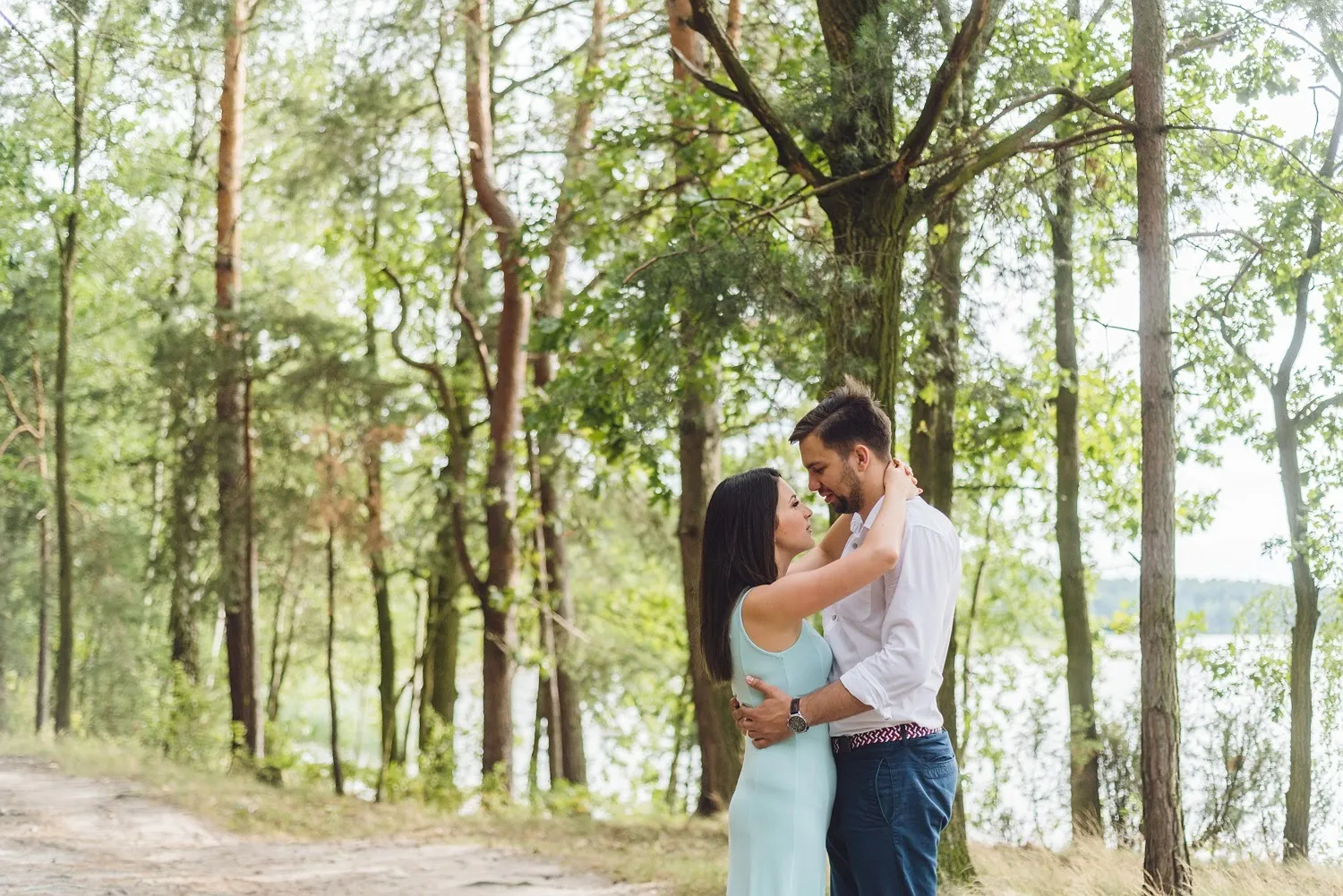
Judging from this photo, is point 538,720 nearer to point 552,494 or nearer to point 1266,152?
point 552,494

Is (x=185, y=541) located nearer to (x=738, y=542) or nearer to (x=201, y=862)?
(x=201, y=862)

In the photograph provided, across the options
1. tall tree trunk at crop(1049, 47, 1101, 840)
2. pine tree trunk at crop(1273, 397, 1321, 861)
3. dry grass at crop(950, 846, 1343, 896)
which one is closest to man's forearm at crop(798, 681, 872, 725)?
dry grass at crop(950, 846, 1343, 896)

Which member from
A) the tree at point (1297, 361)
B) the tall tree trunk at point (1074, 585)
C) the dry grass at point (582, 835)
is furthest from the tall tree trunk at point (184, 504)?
the tree at point (1297, 361)

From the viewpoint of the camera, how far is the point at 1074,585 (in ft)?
37.9

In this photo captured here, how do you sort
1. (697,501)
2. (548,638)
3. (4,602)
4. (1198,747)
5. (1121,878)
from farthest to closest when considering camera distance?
(4,602) → (548,638) → (697,501) → (1198,747) → (1121,878)

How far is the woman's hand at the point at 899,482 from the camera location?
346cm

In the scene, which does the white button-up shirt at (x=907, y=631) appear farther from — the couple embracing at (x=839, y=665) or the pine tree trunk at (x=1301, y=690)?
the pine tree trunk at (x=1301, y=690)

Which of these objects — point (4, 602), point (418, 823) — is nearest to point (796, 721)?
point (418, 823)

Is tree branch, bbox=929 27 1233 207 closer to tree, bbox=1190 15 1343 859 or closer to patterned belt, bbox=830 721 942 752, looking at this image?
tree, bbox=1190 15 1343 859

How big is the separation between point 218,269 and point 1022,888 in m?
12.8

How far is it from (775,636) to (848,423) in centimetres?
65

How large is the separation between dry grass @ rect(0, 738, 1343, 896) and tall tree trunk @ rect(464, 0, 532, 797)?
59.8 inches

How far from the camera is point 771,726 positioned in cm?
338

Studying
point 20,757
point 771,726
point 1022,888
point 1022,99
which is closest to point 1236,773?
point 1022,888
